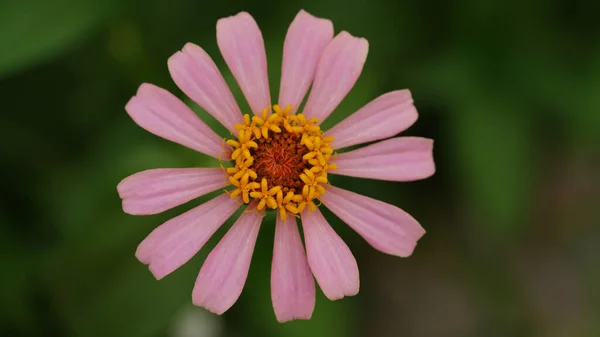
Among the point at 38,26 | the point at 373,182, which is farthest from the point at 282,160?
the point at 373,182

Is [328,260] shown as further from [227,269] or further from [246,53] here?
[246,53]

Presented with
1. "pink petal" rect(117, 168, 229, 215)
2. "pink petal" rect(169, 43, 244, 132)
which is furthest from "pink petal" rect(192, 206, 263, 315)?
"pink petal" rect(169, 43, 244, 132)

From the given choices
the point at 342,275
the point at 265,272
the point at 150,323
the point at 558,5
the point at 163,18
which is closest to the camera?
the point at 342,275

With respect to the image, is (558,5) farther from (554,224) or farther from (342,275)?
(342,275)

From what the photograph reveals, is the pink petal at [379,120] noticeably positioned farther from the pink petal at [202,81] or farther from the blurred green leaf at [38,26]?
the blurred green leaf at [38,26]

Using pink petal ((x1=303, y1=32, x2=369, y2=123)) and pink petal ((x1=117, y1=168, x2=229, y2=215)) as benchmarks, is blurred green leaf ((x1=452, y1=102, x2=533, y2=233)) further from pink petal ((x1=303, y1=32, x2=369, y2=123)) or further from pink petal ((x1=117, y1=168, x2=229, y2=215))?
pink petal ((x1=117, y1=168, x2=229, y2=215))

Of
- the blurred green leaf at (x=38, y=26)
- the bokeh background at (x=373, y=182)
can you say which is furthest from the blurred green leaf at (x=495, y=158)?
the blurred green leaf at (x=38, y=26)

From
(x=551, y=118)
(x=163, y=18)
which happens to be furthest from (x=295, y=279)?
(x=551, y=118)
